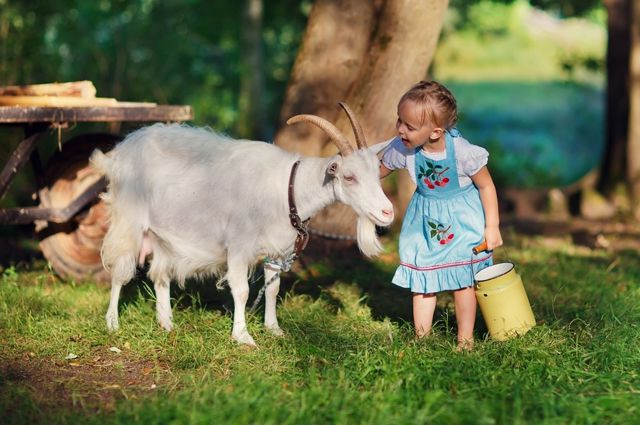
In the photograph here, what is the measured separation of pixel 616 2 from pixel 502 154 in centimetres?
352

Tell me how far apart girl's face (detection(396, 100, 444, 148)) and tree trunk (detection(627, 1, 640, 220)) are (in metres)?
6.54

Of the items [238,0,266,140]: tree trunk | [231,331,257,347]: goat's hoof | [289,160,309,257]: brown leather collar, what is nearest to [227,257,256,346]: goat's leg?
[231,331,257,347]: goat's hoof

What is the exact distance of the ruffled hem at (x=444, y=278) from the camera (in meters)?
5.57

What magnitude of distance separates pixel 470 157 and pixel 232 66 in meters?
17.8

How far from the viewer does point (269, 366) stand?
525cm

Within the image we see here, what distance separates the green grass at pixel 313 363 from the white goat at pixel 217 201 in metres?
0.33

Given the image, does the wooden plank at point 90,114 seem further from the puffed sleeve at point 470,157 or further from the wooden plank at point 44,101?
the puffed sleeve at point 470,157

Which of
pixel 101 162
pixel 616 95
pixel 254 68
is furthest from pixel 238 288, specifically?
pixel 254 68

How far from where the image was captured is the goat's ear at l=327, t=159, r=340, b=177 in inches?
214

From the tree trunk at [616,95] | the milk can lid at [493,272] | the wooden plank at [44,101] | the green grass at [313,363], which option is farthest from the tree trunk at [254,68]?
the milk can lid at [493,272]

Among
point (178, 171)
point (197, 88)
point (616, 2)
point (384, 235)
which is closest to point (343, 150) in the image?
point (178, 171)

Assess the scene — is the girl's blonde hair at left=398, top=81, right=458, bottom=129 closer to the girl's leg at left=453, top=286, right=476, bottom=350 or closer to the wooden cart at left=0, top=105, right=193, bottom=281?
the girl's leg at left=453, top=286, right=476, bottom=350

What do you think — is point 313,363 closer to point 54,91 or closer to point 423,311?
point 423,311

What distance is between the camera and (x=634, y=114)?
1115 centimetres
